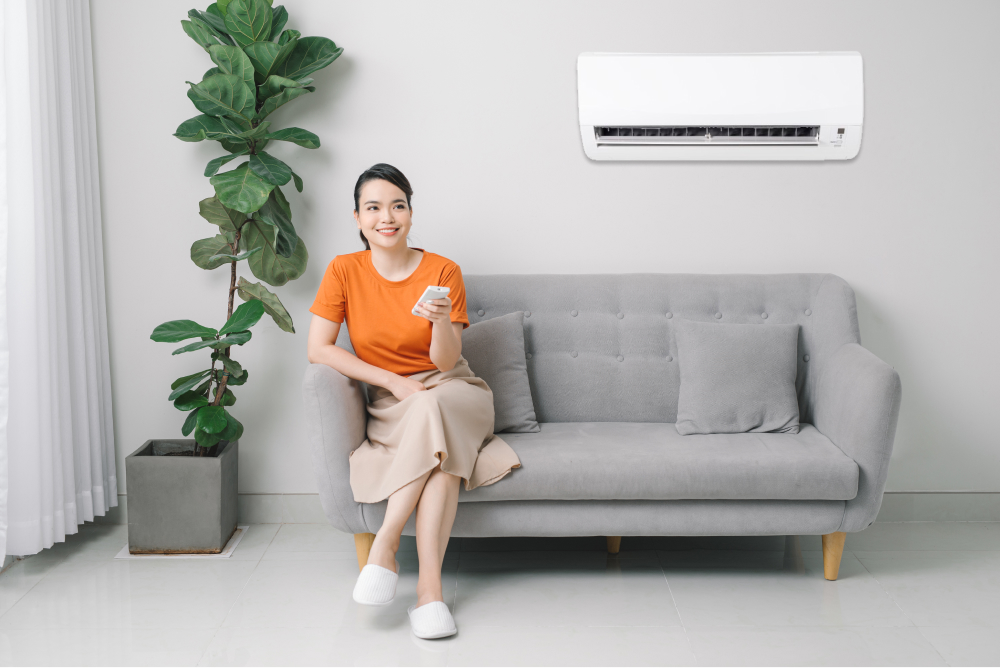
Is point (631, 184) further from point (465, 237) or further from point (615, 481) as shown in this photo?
point (615, 481)

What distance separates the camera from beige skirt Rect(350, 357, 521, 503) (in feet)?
6.11

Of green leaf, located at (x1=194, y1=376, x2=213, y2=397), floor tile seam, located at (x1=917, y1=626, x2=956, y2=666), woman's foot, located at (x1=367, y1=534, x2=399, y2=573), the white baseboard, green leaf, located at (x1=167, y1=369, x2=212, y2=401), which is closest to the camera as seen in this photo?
floor tile seam, located at (x1=917, y1=626, x2=956, y2=666)

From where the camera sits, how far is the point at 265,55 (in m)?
2.24

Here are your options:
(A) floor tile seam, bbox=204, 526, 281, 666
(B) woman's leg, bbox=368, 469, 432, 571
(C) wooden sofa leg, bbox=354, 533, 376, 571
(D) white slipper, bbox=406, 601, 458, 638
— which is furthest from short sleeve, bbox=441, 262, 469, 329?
(A) floor tile seam, bbox=204, 526, 281, 666

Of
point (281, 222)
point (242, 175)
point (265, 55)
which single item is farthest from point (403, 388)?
point (265, 55)

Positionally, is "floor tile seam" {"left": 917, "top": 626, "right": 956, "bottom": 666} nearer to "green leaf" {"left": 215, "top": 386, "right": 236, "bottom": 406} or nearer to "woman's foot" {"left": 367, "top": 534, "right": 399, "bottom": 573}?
"woman's foot" {"left": 367, "top": 534, "right": 399, "bottom": 573}

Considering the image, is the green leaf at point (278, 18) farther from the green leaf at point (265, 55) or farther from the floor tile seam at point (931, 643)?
the floor tile seam at point (931, 643)

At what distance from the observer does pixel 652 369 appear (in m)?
2.43

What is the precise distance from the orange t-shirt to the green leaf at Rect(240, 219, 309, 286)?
0.38m

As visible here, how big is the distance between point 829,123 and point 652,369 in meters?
1.11

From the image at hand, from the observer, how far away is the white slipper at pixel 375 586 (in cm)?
176

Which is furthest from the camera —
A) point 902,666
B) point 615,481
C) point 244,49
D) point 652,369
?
point 652,369

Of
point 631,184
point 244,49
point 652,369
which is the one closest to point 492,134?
point 631,184

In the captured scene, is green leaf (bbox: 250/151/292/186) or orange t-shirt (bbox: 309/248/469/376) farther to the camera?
green leaf (bbox: 250/151/292/186)
